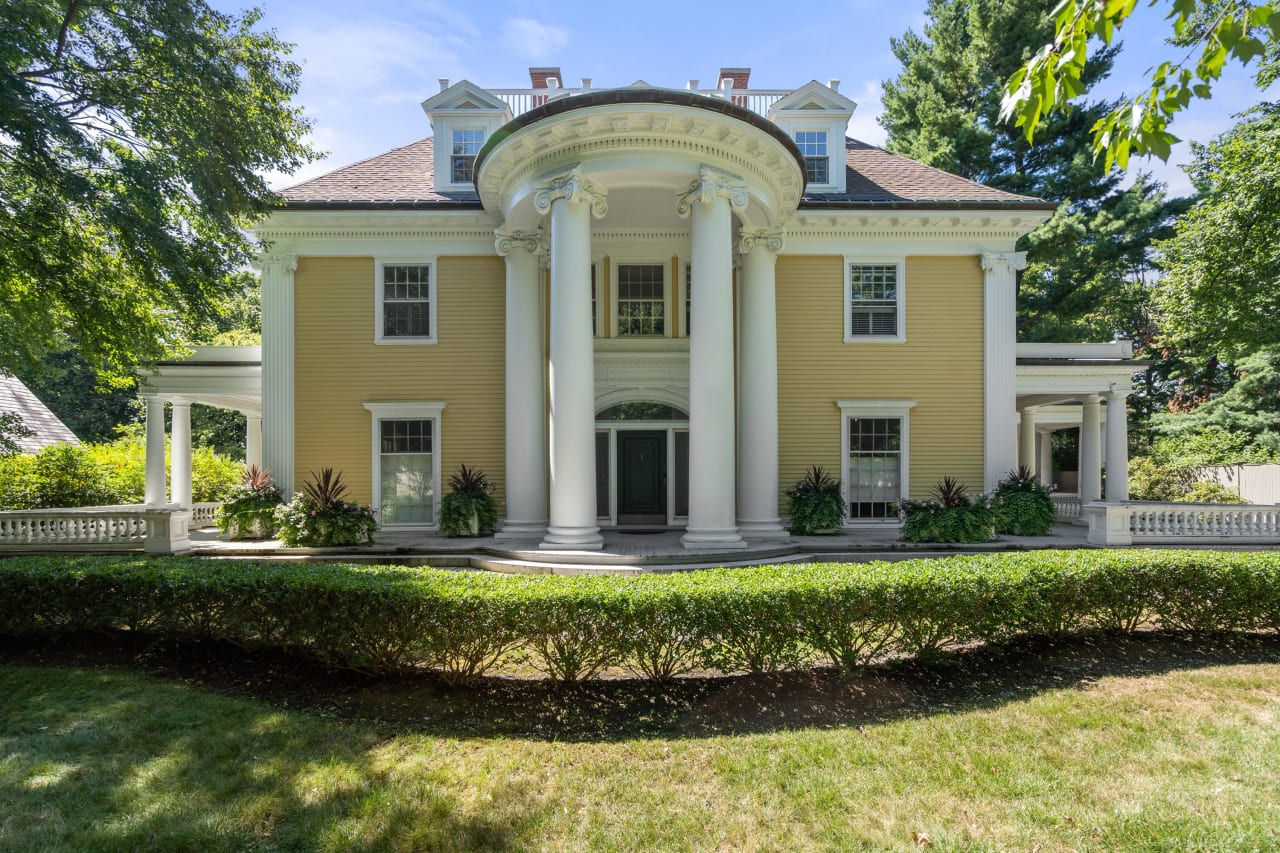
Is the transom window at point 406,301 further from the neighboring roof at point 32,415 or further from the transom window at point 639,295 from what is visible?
the neighboring roof at point 32,415

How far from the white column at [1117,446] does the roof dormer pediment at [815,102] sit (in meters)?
8.63

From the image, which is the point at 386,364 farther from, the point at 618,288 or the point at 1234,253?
the point at 1234,253

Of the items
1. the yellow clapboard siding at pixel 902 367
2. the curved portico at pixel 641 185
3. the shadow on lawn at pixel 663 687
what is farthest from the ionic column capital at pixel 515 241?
the shadow on lawn at pixel 663 687

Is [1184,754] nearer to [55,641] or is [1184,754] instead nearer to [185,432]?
[55,641]

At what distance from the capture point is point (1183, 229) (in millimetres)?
13031

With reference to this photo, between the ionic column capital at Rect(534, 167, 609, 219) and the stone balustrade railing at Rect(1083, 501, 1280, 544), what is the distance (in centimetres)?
1028

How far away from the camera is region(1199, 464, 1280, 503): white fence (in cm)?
1795

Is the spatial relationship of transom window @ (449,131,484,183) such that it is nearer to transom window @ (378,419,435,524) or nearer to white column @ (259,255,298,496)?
white column @ (259,255,298,496)

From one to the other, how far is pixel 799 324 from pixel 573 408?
19.8ft

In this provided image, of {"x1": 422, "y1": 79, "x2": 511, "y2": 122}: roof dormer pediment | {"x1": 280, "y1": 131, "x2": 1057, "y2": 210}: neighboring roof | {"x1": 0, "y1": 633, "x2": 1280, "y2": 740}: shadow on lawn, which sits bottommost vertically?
{"x1": 0, "y1": 633, "x2": 1280, "y2": 740}: shadow on lawn

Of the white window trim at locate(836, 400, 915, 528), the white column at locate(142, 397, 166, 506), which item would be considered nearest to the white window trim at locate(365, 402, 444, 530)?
the white column at locate(142, 397, 166, 506)

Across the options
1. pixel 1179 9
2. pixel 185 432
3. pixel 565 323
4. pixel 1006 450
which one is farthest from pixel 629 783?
pixel 185 432

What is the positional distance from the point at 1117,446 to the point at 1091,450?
67.2 inches

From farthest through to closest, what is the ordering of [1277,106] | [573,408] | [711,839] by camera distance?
1. [1277,106]
2. [573,408]
3. [711,839]
